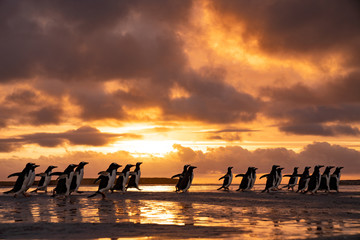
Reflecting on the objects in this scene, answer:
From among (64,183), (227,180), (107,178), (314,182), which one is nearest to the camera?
(107,178)

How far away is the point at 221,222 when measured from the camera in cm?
1648

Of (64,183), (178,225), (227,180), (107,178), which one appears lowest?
(178,225)

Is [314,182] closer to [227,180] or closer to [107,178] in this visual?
[227,180]

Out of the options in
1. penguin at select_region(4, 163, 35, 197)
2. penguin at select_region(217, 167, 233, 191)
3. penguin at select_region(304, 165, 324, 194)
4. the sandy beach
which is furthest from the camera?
penguin at select_region(217, 167, 233, 191)

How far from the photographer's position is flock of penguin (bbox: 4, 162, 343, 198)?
3319cm

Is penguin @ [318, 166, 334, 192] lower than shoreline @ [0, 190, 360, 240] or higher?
higher

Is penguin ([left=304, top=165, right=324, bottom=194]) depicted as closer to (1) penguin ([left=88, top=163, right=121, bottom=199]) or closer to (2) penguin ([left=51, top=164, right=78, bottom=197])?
(1) penguin ([left=88, top=163, right=121, bottom=199])

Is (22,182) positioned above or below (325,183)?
below

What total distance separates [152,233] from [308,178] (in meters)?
34.8

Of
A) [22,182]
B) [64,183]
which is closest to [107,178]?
[64,183]

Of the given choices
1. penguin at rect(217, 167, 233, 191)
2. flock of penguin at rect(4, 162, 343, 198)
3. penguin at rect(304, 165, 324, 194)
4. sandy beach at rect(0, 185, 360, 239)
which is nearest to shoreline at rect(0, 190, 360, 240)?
sandy beach at rect(0, 185, 360, 239)

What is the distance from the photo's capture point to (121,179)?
39.7 metres

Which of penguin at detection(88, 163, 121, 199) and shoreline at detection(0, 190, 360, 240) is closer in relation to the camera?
shoreline at detection(0, 190, 360, 240)

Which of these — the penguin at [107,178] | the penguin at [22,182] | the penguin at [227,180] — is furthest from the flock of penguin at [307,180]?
the penguin at [22,182]
